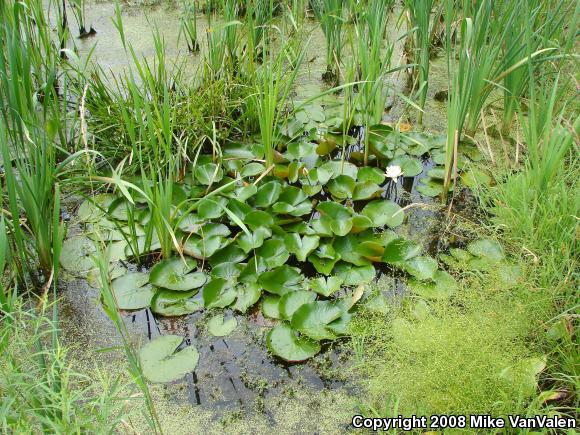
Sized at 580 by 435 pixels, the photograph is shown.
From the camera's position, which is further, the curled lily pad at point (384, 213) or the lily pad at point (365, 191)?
the lily pad at point (365, 191)

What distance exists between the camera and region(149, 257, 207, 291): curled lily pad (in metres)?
1.63

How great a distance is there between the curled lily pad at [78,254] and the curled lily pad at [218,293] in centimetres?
39

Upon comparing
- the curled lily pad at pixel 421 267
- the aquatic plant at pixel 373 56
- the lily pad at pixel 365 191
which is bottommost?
the curled lily pad at pixel 421 267

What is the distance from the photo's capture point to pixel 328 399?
1.37 m

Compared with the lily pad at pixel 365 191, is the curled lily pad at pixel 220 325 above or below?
below

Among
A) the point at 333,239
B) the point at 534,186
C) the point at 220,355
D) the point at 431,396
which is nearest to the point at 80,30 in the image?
the point at 333,239

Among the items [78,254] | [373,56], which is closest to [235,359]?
[78,254]

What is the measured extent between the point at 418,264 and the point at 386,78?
123 centimetres

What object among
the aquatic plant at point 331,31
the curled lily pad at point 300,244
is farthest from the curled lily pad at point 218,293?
the aquatic plant at point 331,31

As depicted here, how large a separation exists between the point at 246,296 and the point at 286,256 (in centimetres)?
19

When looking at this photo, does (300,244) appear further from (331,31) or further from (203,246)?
(331,31)

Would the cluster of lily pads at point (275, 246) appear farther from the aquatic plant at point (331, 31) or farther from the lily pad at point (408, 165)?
the aquatic plant at point (331, 31)

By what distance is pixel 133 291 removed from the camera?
1.63 metres

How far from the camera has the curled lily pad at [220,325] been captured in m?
1.52
